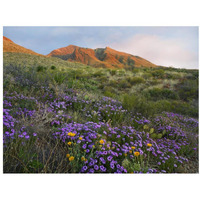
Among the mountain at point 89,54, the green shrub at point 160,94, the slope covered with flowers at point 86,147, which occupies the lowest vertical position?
the slope covered with flowers at point 86,147

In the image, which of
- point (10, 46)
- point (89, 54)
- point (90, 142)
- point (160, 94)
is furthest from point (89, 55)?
point (10, 46)

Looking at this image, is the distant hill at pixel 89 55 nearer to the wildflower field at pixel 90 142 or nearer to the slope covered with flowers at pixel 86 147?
the wildflower field at pixel 90 142

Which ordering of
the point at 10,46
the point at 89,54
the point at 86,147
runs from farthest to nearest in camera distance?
the point at 10,46, the point at 89,54, the point at 86,147

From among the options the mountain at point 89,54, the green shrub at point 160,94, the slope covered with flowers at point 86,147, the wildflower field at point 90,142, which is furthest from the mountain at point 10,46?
the green shrub at point 160,94

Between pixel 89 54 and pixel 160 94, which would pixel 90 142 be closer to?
pixel 160 94

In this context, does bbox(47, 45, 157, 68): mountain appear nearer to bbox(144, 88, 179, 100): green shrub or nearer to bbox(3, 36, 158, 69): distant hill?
bbox(3, 36, 158, 69): distant hill

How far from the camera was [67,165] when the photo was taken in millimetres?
1975

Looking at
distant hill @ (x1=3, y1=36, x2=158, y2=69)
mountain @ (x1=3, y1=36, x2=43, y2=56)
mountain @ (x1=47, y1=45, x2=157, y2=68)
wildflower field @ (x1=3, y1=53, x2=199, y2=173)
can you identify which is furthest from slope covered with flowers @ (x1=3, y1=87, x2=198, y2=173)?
mountain @ (x1=47, y1=45, x2=157, y2=68)

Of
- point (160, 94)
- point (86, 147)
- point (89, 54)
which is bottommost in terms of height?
point (86, 147)

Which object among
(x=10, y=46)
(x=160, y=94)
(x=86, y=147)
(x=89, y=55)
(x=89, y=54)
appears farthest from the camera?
(x=10, y=46)

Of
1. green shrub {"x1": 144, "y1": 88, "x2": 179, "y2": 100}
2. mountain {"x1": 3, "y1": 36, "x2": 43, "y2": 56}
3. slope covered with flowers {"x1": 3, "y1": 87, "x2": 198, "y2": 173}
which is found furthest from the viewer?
green shrub {"x1": 144, "y1": 88, "x2": 179, "y2": 100}
